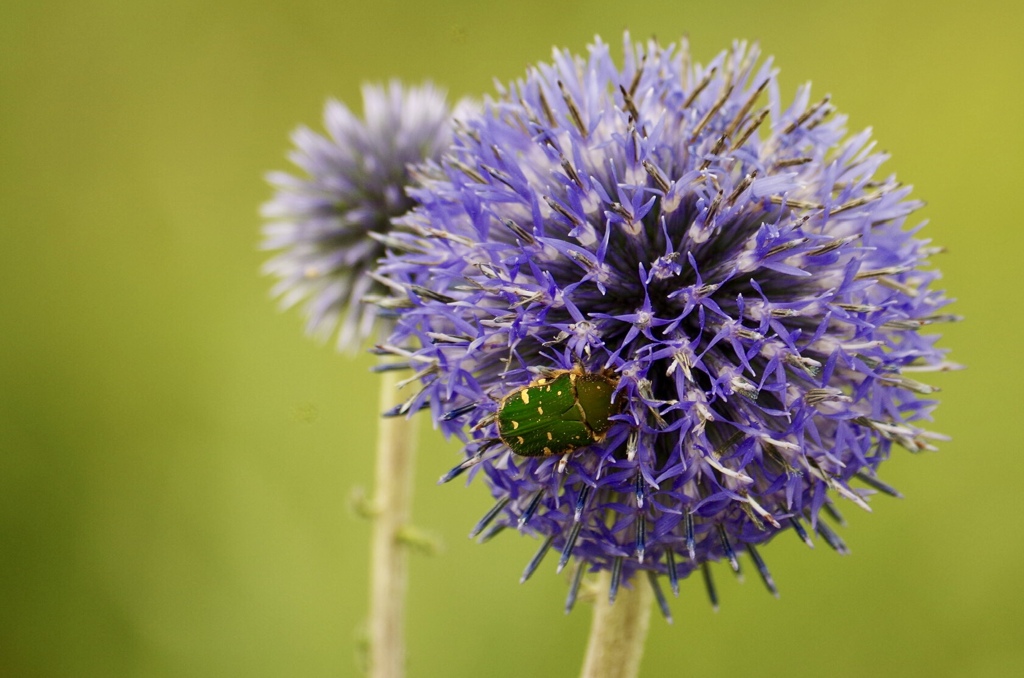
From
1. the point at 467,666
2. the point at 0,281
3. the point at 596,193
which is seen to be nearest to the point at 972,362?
the point at 467,666

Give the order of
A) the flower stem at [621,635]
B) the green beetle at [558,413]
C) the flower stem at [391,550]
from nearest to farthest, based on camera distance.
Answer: the green beetle at [558,413], the flower stem at [621,635], the flower stem at [391,550]

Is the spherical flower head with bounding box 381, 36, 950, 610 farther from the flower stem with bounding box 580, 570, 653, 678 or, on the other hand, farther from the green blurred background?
the green blurred background

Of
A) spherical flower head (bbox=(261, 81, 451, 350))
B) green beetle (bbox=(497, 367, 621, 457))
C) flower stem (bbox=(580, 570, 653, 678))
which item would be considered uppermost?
spherical flower head (bbox=(261, 81, 451, 350))

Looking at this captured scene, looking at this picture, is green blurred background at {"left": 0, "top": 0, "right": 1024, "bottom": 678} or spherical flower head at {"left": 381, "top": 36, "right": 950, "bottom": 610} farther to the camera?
green blurred background at {"left": 0, "top": 0, "right": 1024, "bottom": 678}

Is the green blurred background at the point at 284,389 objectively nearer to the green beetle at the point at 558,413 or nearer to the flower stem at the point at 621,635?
the flower stem at the point at 621,635

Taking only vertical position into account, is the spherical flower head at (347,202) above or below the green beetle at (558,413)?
above

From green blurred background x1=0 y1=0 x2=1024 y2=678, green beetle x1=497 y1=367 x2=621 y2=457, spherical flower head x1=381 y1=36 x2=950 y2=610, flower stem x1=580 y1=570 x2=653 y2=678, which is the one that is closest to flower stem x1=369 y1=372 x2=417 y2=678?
spherical flower head x1=381 y1=36 x2=950 y2=610

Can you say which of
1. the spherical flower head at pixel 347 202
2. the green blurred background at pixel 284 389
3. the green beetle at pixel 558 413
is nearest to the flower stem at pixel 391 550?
the spherical flower head at pixel 347 202
